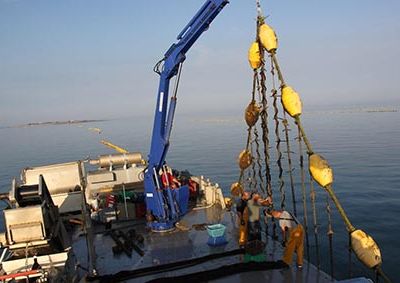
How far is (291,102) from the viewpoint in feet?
24.2

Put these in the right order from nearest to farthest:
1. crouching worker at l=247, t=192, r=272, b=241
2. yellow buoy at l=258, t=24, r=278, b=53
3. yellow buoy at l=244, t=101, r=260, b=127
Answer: yellow buoy at l=258, t=24, r=278, b=53
crouching worker at l=247, t=192, r=272, b=241
yellow buoy at l=244, t=101, r=260, b=127

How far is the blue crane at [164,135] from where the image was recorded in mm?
10281

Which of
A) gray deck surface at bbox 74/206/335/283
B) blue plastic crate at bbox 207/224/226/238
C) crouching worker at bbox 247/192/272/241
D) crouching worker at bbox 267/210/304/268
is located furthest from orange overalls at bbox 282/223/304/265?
blue plastic crate at bbox 207/224/226/238

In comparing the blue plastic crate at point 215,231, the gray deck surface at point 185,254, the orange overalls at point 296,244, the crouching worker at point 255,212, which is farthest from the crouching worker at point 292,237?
the blue plastic crate at point 215,231

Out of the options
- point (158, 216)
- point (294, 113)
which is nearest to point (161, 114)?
point (158, 216)

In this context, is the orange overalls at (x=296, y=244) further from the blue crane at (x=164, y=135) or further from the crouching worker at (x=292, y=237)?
the blue crane at (x=164, y=135)

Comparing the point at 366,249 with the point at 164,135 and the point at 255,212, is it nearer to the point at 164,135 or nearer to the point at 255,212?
the point at 255,212

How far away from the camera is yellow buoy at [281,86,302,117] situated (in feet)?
24.1

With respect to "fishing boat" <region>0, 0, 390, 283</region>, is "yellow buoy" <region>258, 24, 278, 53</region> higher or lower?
higher

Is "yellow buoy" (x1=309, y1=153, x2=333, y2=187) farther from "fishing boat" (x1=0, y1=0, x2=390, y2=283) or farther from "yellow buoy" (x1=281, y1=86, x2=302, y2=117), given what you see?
"yellow buoy" (x1=281, y1=86, x2=302, y2=117)

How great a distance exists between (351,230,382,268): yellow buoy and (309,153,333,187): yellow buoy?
1.13 m

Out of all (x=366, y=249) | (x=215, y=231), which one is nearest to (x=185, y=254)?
(x=215, y=231)

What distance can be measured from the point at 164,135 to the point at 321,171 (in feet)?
18.6

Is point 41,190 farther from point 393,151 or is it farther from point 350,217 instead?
point 393,151
